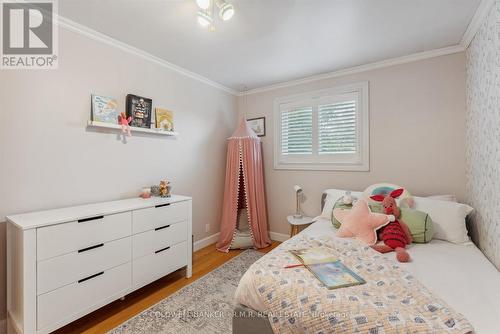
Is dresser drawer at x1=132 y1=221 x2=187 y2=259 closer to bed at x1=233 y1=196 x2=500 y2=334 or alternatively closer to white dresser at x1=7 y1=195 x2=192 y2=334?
white dresser at x1=7 y1=195 x2=192 y2=334

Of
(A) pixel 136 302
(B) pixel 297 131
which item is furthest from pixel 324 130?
(A) pixel 136 302

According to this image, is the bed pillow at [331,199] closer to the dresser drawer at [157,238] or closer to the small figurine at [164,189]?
the dresser drawer at [157,238]

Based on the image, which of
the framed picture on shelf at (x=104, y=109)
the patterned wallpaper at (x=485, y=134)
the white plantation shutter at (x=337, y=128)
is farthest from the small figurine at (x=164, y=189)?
the patterned wallpaper at (x=485, y=134)

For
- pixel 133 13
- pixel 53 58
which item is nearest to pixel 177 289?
pixel 53 58

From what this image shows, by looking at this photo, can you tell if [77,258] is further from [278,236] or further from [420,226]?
[420,226]

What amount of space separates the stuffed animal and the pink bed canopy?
1604 mm

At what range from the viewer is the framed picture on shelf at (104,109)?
6.59 ft

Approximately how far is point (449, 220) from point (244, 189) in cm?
221

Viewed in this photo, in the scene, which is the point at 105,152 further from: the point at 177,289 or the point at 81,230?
the point at 177,289

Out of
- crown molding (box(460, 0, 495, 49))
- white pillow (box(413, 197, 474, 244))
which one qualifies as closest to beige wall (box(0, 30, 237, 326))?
white pillow (box(413, 197, 474, 244))

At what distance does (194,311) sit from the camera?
182 centimetres

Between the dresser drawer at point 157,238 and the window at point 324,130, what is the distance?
172cm

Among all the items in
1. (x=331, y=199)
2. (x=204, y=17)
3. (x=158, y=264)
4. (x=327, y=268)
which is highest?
(x=204, y=17)

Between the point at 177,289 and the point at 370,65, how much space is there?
10.6ft
